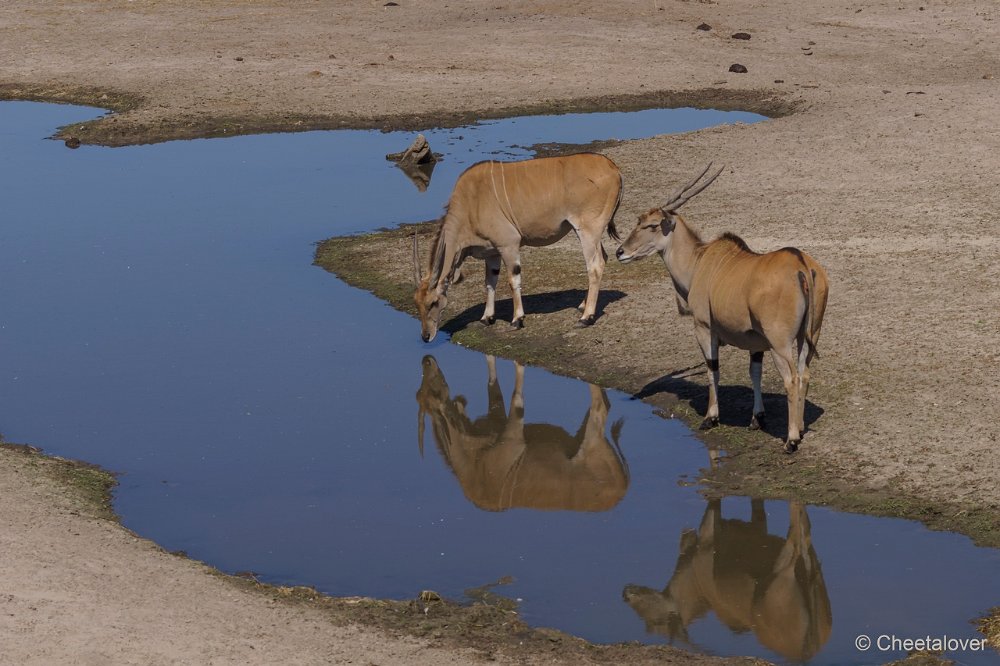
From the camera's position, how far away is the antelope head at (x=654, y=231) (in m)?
12.3

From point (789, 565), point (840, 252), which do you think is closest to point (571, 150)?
point (840, 252)

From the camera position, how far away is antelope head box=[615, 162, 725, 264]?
12297 millimetres

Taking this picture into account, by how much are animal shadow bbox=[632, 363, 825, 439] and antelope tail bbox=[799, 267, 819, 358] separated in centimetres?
95

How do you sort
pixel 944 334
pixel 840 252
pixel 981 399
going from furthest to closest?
pixel 840 252 < pixel 944 334 < pixel 981 399

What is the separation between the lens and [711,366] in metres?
11.6

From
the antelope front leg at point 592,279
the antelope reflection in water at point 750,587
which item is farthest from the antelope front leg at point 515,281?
the antelope reflection in water at point 750,587

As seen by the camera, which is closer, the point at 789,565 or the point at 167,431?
the point at 789,565

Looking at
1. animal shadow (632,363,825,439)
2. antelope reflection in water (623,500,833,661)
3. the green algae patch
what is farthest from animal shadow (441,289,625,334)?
antelope reflection in water (623,500,833,661)

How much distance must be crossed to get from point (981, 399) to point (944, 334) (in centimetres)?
161

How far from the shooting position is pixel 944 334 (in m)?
12.9

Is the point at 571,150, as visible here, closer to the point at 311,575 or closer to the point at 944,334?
the point at 944,334

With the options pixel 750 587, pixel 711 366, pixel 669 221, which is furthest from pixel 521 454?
pixel 750 587

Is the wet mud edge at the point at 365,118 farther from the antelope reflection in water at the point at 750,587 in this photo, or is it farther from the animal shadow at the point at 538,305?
the antelope reflection in water at the point at 750,587

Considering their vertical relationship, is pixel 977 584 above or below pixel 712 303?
below
